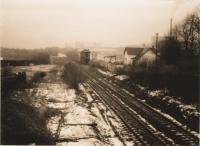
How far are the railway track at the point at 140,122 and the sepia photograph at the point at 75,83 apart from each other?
0.03 meters

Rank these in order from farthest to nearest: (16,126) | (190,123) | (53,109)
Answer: (53,109) → (190,123) → (16,126)

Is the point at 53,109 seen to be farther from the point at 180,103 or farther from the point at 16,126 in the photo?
the point at 180,103

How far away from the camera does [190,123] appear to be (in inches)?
372

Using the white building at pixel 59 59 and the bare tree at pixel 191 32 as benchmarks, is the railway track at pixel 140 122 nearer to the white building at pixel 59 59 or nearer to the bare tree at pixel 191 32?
the white building at pixel 59 59

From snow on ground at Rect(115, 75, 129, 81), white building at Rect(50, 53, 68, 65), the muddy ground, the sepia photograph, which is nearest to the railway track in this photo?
the sepia photograph

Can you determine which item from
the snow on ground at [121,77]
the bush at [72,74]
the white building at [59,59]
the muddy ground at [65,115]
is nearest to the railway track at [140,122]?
the muddy ground at [65,115]

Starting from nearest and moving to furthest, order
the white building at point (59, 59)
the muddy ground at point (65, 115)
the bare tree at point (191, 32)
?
the muddy ground at point (65, 115)
the white building at point (59, 59)
the bare tree at point (191, 32)

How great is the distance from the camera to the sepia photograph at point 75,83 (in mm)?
8273

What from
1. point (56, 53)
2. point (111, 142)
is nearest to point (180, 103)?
point (111, 142)

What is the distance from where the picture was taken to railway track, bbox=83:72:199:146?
8.17m

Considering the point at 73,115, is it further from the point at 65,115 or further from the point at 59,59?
the point at 59,59

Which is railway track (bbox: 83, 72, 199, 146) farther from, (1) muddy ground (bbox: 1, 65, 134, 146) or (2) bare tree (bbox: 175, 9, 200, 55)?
(2) bare tree (bbox: 175, 9, 200, 55)

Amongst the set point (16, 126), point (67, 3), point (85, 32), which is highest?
point (67, 3)

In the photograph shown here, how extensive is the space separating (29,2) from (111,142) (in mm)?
4633
